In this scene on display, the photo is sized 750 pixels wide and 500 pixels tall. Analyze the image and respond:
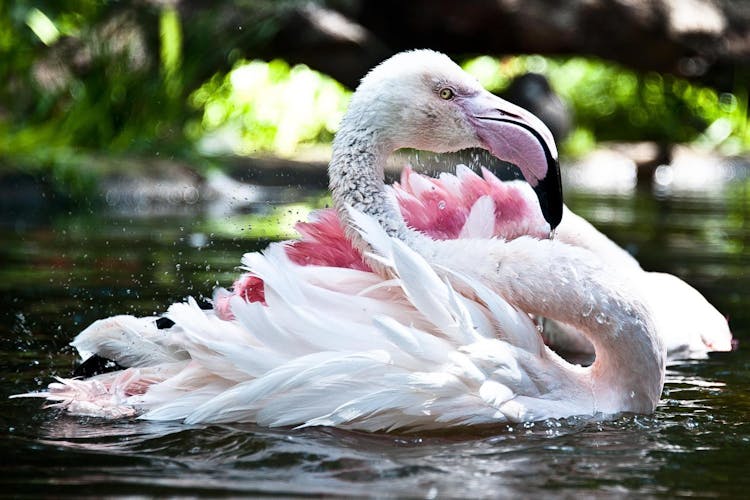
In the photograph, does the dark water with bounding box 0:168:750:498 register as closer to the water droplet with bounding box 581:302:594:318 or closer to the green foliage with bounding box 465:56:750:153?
the water droplet with bounding box 581:302:594:318

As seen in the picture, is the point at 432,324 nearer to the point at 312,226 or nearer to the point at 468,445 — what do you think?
the point at 468,445

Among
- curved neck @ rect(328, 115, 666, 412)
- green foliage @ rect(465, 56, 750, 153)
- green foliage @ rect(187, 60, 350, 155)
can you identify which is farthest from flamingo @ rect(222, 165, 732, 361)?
green foliage @ rect(465, 56, 750, 153)

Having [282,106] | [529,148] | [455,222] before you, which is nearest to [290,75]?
[282,106]

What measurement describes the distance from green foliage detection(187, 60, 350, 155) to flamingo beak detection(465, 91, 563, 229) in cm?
1029

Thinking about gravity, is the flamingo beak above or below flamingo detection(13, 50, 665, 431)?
above

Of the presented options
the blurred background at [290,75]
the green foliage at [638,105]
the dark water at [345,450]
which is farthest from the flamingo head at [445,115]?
the green foliage at [638,105]

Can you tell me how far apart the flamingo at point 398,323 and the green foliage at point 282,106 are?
1024cm

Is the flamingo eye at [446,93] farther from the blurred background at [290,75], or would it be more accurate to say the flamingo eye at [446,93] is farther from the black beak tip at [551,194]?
the blurred background at [290,75]

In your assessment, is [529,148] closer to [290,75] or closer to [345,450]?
[345,450]

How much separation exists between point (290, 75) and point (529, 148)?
13315 mm

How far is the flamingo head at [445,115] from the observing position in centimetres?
416

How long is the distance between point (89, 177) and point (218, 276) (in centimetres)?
344

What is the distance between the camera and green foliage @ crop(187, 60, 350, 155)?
15.4 metres

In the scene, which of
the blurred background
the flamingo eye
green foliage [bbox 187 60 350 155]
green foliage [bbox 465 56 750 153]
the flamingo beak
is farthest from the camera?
green foliage [bbox 465 56 750 153]
